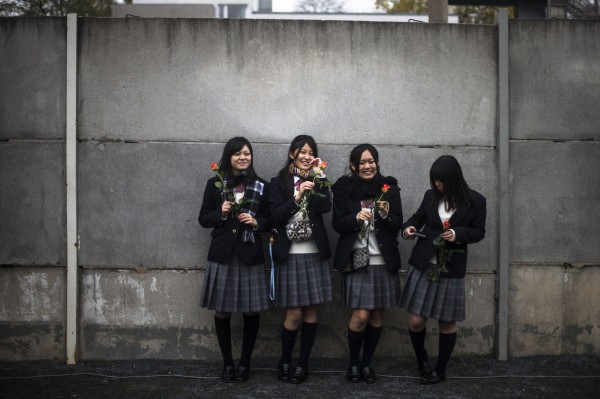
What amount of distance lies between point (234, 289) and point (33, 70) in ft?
7.84

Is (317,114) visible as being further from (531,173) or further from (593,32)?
(593,32)

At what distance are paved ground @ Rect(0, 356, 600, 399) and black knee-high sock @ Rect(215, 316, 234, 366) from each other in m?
0.19

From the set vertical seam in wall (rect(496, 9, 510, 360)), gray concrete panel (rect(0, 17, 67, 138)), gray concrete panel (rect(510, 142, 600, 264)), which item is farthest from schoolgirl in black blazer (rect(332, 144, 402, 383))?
gray concrete panel (rect(0, 17, 67, 138))

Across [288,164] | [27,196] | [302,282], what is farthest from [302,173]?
[27,196]

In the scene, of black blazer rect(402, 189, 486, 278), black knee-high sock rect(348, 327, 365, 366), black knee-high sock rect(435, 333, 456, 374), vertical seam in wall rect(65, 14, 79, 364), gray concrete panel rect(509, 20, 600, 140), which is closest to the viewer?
black blazer rect(402, 189, 486, 278)

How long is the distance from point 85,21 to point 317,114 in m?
1.98

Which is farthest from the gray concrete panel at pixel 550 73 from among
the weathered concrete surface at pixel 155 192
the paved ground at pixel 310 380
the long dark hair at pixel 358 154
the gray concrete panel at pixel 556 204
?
the paved ground at pixel 310 380

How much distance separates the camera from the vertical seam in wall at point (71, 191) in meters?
5.40

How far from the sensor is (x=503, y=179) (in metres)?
5.47

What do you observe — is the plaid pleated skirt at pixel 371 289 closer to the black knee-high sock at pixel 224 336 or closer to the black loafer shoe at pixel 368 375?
the black loafer shoe at pixel 368 375

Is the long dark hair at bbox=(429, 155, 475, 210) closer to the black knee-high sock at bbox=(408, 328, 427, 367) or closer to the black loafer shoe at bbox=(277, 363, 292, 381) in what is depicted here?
the black knee-high sock at bbox=(408, 328, 427, 367)

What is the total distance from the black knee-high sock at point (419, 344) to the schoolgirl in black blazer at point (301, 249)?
677 millimetres

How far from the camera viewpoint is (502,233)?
18.0ft

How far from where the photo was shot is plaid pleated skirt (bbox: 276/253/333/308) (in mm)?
4938
